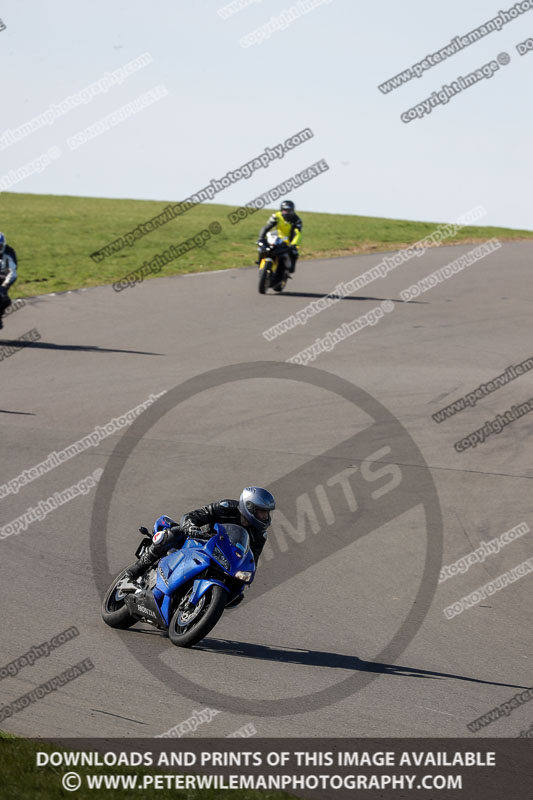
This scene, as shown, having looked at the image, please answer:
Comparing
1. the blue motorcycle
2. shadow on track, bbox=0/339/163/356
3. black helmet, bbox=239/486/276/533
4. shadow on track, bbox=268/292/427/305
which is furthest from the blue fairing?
shadow on track, bbox=268/292/427/305

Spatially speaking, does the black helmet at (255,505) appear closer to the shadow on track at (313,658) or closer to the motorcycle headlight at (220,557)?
the motorcycle headlight at (220,557)

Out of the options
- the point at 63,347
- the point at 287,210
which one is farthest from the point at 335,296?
the point at 63,347

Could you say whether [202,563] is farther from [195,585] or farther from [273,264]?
[273,264]

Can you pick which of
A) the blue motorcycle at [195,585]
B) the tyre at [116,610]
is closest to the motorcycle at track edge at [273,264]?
the tyre at [116,610]

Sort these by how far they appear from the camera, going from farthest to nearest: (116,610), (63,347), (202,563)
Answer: (63,347) → (116,610) → (202,563)

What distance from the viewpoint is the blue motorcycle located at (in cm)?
790

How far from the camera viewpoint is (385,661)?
833cm

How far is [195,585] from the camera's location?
315 inches

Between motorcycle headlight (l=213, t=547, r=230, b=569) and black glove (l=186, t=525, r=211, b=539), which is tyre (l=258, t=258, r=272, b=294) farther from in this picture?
motorcycle headlight (l=213, t=547, r=230, b=569)

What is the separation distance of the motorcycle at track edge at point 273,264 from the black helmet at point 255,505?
759 inches

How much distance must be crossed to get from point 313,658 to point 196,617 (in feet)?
3.53

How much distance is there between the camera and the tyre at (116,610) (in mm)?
8672

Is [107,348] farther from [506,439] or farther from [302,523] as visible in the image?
[302,523]

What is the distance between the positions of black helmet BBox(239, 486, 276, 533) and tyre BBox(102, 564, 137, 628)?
56.3 inches
